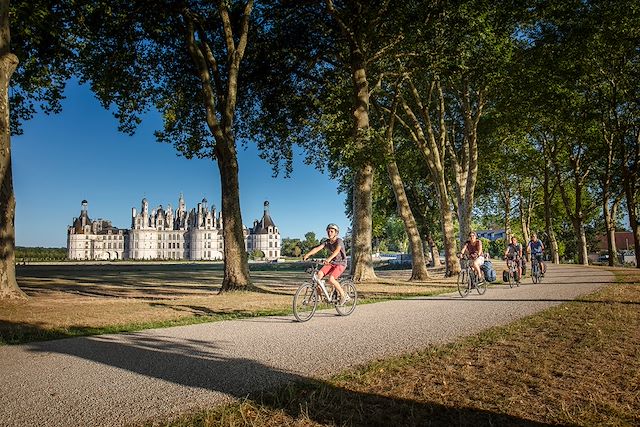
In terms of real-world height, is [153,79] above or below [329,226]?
above

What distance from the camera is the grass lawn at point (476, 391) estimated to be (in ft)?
11.6

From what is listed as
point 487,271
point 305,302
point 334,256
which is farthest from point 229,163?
point 487,271

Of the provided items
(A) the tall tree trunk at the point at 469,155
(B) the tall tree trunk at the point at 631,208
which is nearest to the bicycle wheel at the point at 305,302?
(A) the tall tree trunk at the point at 469,155

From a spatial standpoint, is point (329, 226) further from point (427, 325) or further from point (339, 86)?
point (339, 86)

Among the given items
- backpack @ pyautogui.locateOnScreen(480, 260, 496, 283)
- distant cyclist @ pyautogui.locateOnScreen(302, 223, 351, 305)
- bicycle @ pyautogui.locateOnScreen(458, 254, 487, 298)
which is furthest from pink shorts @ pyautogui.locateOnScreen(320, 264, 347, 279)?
backpack @ pyautogui.locateOnScreen(480, 260, 496, 283)

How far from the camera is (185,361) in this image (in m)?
5.48

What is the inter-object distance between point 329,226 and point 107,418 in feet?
20.4

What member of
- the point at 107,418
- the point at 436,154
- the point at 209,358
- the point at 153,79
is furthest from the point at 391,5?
the point at 107,418

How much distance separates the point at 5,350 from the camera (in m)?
6.15

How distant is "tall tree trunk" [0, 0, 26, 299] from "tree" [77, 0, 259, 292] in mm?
4058

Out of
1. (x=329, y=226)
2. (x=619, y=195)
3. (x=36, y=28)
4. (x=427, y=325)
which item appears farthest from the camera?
(x=619, y=195)

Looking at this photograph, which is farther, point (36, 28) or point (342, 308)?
point (36, 28)

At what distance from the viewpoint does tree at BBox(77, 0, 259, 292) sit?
50.5 feet

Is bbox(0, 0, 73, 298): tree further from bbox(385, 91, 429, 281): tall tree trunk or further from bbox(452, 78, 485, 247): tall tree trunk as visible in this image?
bbox(452, 78, 485, 247): tall tree trunk
